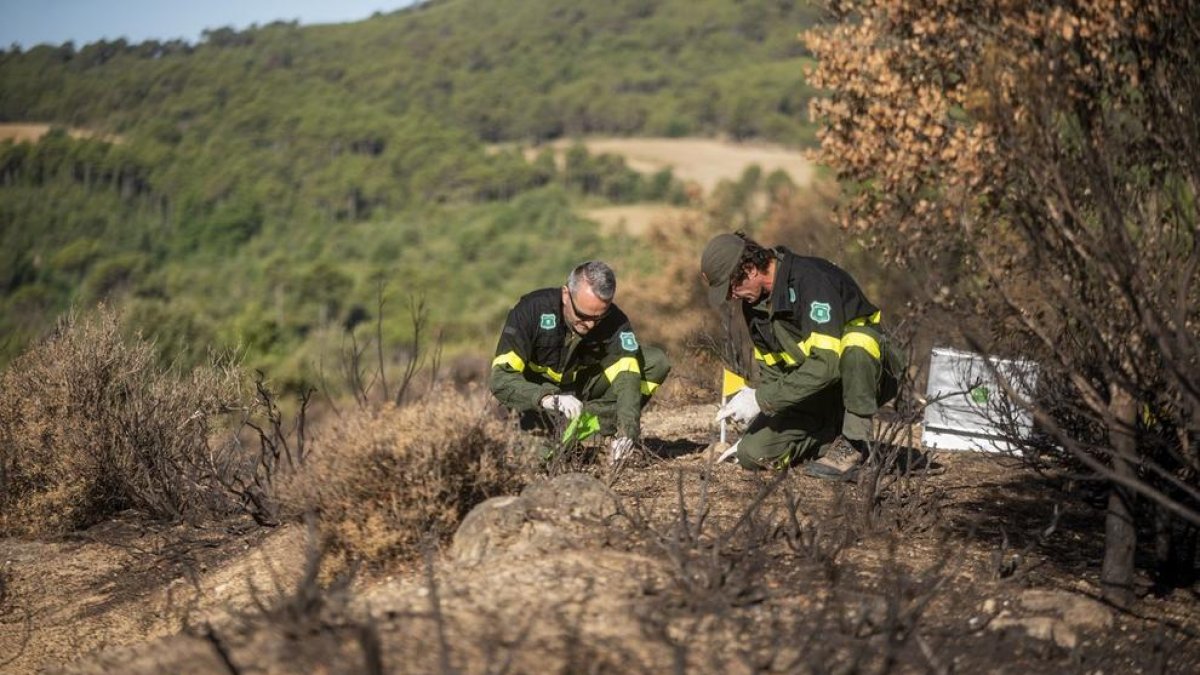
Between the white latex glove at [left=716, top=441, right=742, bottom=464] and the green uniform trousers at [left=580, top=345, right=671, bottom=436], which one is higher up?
the green uniform trousers at [left=580, top=345, right=671, bottom=436]

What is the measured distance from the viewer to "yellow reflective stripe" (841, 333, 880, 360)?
21.0 ft

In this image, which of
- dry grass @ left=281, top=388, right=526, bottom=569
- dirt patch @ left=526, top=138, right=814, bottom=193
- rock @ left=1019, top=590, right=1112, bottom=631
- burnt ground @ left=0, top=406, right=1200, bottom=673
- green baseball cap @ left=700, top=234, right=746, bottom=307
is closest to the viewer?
burnt ground @ left=0, top=406, right=1200, bottom=673

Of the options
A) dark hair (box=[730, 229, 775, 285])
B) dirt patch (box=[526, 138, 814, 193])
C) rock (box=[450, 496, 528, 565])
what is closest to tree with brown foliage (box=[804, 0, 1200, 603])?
dark hair (box=[730, 229, 775, 285])

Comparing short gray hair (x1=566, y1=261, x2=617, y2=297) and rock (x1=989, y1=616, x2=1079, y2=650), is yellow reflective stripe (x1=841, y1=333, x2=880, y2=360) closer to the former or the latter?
short gray hair (x1=566, y1=261, x2=617, y2=297)

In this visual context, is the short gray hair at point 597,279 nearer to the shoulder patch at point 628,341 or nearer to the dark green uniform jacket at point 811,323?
the shoulder patch at point 628,341

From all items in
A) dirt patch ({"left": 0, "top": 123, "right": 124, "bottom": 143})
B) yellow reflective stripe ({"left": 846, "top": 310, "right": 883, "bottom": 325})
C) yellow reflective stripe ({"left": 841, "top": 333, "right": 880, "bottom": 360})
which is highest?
dirt patch ({"left": 0, "top": 123, "right": 124, "bottom": 143})

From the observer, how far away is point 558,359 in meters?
7.14

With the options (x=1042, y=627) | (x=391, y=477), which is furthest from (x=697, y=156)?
(x=1042, y=627)

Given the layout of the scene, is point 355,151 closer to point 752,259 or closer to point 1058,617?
point 752,259

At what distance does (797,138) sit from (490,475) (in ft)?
285

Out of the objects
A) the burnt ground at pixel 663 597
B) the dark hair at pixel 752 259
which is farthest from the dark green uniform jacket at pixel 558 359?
the dark hair at pixel 752 259

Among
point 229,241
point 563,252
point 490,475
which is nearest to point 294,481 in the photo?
point 490,475

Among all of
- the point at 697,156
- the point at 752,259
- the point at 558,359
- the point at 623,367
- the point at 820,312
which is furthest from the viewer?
the point at 697,156

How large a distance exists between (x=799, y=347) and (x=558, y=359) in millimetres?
1268
